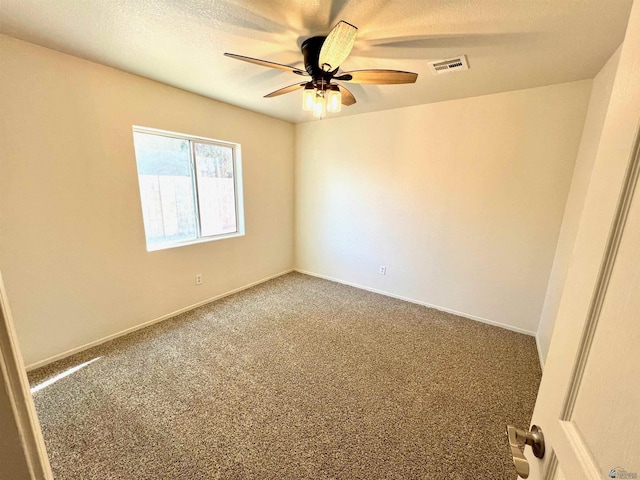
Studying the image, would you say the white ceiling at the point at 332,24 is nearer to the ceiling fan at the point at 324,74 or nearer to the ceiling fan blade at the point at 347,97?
the ceiling fan at the point at 324,74

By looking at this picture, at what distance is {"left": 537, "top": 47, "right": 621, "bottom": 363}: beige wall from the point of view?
69.1 inches

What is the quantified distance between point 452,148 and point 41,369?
4.20 metres

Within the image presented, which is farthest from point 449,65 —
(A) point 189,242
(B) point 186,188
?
(A) point 189,242

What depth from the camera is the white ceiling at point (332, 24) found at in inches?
53.7

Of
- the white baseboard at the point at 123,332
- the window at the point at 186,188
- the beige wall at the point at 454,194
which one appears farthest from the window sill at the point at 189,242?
the beige wall at the point at 454,194

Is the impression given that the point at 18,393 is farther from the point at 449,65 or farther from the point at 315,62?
the point at 449,65

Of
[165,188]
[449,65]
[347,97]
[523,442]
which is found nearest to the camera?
[523,442]

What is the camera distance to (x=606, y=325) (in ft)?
1.52

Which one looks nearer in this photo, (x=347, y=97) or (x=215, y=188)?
(x=347, y=97)

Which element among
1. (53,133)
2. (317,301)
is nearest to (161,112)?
(53,133)

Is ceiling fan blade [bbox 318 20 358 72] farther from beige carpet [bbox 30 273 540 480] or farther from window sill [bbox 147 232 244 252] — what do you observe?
window sill [bbox 147 232 244 252]

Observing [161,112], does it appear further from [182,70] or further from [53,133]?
[53,133]

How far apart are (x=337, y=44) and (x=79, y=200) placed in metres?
2.28

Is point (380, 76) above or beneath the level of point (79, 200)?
above
